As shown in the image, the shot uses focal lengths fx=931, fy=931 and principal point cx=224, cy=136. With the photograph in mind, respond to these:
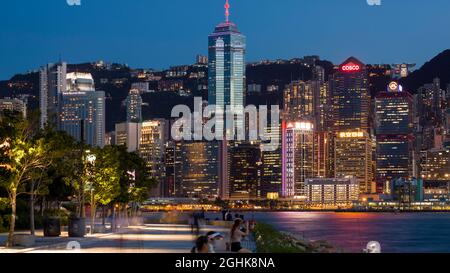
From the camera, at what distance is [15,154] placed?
31938 millimetres

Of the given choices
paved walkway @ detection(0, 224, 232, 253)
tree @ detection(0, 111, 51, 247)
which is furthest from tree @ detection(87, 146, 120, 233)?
tree @ detection(0, 111, 51, 247)

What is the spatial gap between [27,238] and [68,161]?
17777 millimetres

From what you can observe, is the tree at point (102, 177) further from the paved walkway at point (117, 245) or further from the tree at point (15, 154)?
the tree at point (15, 154)

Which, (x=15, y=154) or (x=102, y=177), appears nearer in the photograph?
(x=15, y=154)

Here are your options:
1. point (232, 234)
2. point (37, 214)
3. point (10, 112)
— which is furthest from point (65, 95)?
A: point (232, 234)

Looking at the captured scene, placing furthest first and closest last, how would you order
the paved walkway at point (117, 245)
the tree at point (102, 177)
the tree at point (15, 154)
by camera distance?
the tree at point (102, 177) → the tree at point (15, 154) → the paved walkway at point (117, 245)

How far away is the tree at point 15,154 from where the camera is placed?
1254 inches

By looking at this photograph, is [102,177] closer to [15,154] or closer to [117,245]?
[117,245]

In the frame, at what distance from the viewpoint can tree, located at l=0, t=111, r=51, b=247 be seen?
105 ft

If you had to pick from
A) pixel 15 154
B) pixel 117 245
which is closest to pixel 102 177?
pixel 117 245

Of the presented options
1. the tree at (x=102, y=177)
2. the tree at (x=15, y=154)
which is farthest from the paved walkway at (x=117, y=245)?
the tree at (x=102, y=177)

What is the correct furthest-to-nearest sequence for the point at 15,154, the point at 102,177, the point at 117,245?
the point at 102,177, the point at 117,245, the point at 15,154

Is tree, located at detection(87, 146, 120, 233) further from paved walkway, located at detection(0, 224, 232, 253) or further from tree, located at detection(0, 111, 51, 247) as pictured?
tree, located at detection(0, 111, 51, 247)
